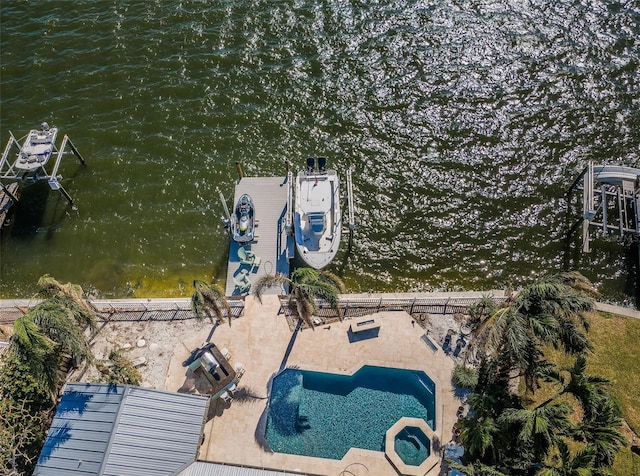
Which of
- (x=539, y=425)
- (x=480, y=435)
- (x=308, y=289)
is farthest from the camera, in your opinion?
(x=308, y=289)

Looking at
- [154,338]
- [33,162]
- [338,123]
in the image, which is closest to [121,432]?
[154,338]

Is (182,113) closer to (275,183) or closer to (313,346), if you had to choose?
(275,183)

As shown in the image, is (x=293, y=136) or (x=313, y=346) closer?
(x=313, y=346)

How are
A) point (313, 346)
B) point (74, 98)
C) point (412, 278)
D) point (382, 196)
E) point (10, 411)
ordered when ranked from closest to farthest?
point (10, 411) → point (313, 346) → point (412, 278) → point (382, 196) → point (74, 98)

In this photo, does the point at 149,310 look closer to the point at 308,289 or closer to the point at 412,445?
the point at 308,289

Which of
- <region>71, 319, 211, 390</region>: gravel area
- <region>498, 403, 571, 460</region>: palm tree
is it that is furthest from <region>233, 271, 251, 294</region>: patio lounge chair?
<region>498, 403, 571, 460</region>: palm tree

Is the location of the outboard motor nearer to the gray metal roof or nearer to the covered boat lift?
the gray metal roof

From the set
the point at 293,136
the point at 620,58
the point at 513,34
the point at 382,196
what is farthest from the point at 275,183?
the point at 620,58
